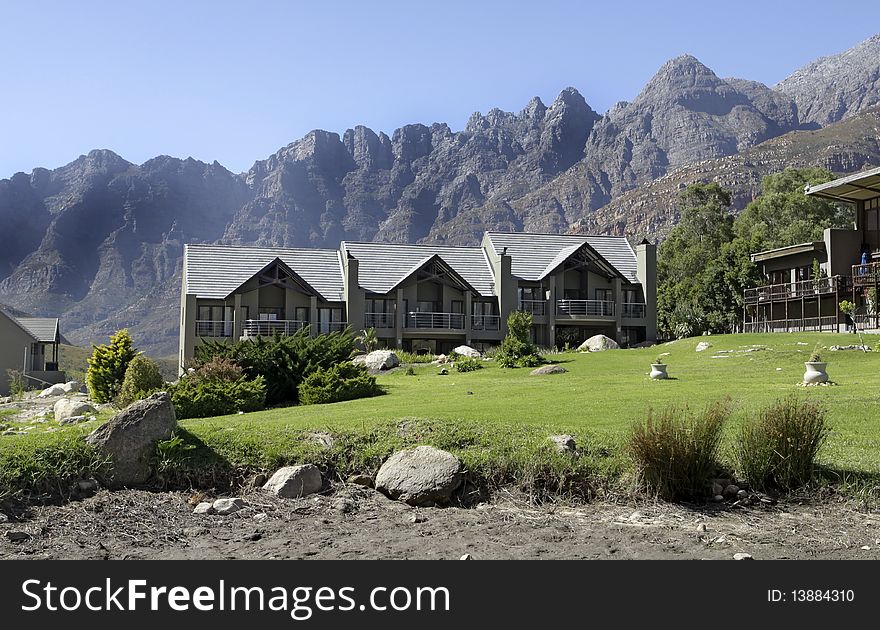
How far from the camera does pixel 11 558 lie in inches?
317

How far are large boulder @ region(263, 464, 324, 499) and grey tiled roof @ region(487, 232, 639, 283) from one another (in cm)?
4417

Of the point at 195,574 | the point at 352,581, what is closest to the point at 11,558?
the point at 195,574

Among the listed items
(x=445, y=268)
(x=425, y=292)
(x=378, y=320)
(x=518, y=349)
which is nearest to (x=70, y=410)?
(x=518, y=349)

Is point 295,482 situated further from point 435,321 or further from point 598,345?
point 435,321

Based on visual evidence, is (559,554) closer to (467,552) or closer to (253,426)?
(467,552)

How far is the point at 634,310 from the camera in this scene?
5550 cm

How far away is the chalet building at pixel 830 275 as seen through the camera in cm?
4450

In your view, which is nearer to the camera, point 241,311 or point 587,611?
point 587,611

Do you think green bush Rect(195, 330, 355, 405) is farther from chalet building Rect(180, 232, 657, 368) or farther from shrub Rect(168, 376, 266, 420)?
chalet building Rect(180, 232, 657, 368)

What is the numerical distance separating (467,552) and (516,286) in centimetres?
4596

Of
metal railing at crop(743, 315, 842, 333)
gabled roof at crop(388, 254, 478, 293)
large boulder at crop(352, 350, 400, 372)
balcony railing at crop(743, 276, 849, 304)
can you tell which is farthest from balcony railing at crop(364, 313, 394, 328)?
balcony railing at crop(743, 276, 849, 304)

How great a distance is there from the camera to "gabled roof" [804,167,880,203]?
46406 mm

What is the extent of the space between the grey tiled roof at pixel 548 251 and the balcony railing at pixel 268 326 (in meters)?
15.1

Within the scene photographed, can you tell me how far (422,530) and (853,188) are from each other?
47521 mm
